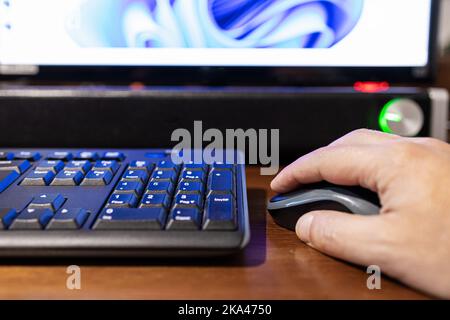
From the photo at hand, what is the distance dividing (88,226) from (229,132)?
262 mm

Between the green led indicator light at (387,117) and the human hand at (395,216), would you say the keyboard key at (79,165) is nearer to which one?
the human hand at (395,216)

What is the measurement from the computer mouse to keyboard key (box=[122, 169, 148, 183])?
115 millimetres

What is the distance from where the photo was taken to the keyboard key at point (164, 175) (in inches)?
17.3

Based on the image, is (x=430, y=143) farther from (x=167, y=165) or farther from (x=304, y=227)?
(x=167, y=165)

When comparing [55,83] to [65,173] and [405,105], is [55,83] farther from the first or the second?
[405,105]

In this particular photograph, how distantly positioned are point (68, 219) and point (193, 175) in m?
0.12

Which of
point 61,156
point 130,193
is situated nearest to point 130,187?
point 130,193

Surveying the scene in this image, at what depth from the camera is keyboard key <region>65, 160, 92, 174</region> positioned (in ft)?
1.53

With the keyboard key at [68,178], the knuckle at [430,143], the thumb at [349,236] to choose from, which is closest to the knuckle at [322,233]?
the thumb at [349,236]

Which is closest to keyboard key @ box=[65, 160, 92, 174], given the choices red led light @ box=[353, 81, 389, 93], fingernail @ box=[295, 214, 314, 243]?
fingernail @ box=[295, 214, 314, 243]

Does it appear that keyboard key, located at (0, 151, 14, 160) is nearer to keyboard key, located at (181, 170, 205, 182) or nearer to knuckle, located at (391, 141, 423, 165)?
keyboard key, located at (181, 170, 205, 182)

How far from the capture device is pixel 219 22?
56 centimetres
